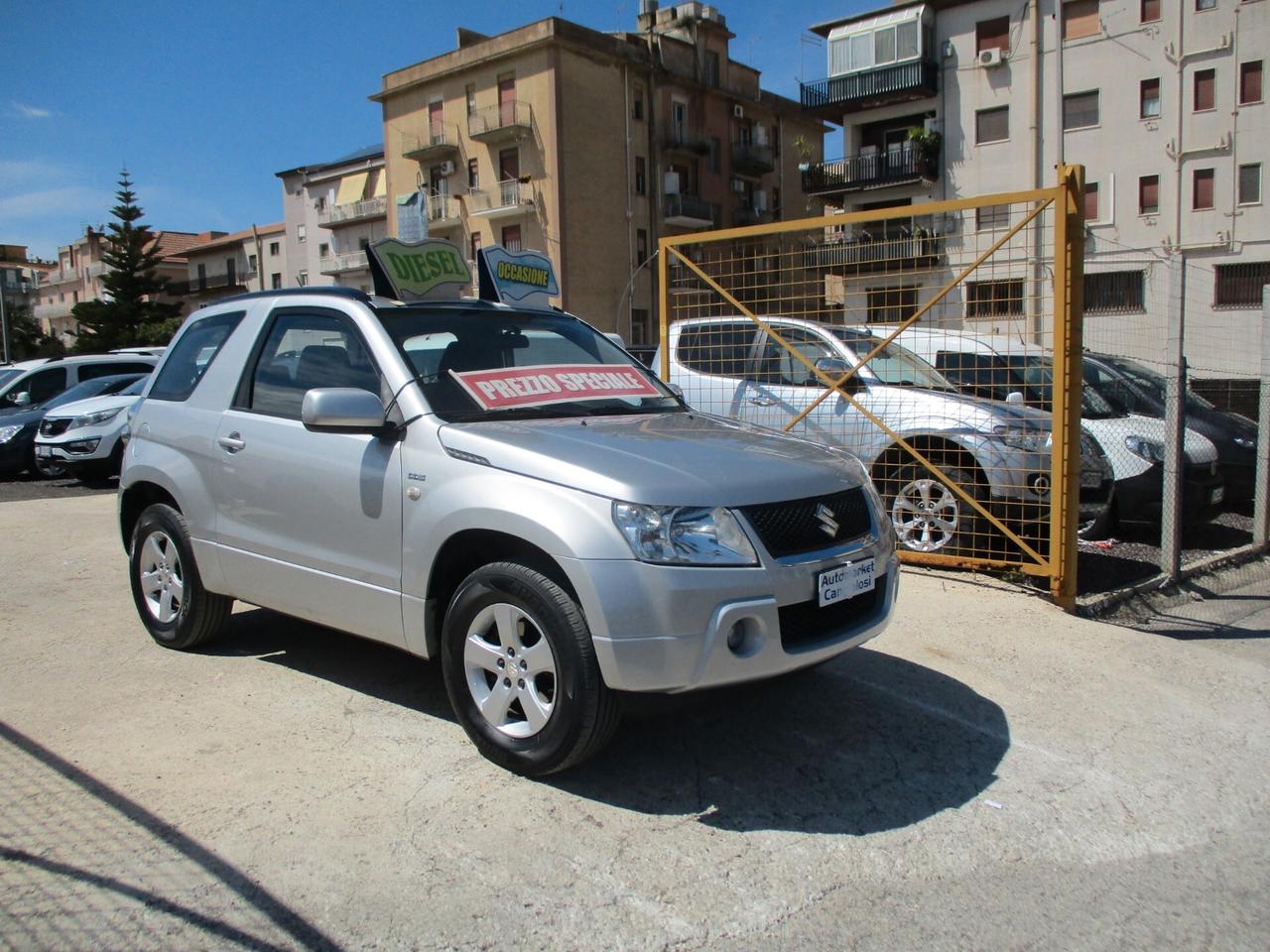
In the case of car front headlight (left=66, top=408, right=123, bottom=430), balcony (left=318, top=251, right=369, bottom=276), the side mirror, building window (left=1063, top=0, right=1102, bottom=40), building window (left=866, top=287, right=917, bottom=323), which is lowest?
car front headlight (left=66, top=408, right=123, bottom=430)

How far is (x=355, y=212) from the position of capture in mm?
52688

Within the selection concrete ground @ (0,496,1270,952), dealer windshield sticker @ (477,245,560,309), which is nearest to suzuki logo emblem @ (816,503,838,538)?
concrete ground @ (0,496,1270,952)

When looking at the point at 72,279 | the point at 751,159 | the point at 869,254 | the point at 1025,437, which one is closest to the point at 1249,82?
the point at 751,159

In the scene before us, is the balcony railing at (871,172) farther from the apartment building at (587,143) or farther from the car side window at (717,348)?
the car side window at (717,348)

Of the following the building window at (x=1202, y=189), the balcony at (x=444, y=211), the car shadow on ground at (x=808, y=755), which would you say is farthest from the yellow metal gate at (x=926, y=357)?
the balcony at (x=444, y=211)

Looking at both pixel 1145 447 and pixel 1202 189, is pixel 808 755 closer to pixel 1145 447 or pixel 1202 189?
pixel 1145 447

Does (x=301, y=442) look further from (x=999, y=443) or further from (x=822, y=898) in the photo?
(x=999, y=443)

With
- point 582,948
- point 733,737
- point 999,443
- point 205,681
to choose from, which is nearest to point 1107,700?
point 733,737

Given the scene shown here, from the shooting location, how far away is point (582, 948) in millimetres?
2650

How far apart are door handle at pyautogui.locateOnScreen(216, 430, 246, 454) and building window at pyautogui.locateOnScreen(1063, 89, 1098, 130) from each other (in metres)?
33.7

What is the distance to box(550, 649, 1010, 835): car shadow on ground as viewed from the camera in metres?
3.42

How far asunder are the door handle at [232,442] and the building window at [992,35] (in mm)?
35389

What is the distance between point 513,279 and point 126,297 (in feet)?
212

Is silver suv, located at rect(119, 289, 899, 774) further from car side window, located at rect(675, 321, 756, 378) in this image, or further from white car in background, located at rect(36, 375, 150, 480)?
white car in background, located at rect(36, 375, 150, 480)
